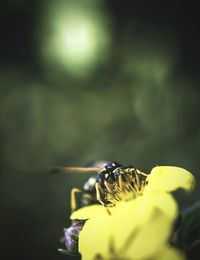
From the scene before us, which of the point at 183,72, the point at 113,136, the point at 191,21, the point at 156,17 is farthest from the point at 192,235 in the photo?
the point at 156,17

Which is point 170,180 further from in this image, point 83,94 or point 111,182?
point 83,94

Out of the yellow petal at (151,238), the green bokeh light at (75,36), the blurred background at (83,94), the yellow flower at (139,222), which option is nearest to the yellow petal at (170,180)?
the yellow flower at (139,222)

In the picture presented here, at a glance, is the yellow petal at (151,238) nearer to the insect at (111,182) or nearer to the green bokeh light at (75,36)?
the insect at (111,182)

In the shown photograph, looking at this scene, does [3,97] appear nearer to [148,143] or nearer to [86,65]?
[86,65]

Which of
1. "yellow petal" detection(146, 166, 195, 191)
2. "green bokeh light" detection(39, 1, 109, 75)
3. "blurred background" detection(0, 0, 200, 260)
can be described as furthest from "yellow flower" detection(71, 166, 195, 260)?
"green bokeh light" detection(39, 1, 109, 75)

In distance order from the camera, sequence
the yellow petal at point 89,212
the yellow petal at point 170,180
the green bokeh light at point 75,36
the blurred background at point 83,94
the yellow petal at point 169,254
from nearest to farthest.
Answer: the yellow petal at point 169,254 < the yellow petal at point 170,180 < the yellow petal at point 89,212 < the blurred background at point 83,94 < the green bokeh light at point 75,36

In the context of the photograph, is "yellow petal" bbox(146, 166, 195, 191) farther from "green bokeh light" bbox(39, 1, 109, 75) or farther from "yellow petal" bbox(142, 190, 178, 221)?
"green bokeh light" bbox(39, 1, 109, 75)

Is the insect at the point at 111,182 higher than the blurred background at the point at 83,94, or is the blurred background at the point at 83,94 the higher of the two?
the blurred background at the point at 83,94
